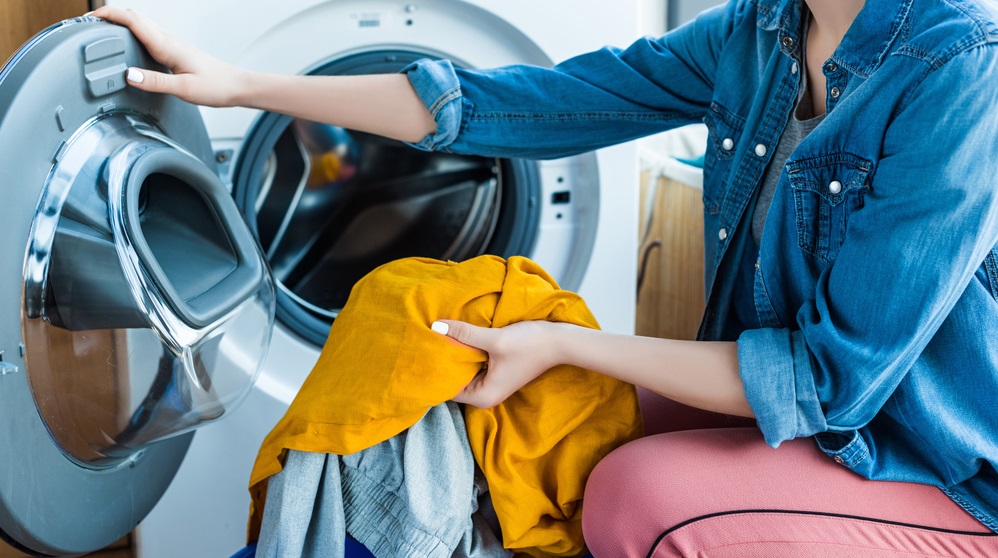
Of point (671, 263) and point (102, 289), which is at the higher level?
point (102, 289)

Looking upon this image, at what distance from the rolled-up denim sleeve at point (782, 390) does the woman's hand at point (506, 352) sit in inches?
6.9

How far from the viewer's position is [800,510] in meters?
0.78

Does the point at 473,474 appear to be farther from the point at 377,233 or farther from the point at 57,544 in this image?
the point at 377,233

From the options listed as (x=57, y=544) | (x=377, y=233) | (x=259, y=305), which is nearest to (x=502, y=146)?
(x=259, y=305)

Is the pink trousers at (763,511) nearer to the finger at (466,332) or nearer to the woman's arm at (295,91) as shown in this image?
the finger at (466,332)

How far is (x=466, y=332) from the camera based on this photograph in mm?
833

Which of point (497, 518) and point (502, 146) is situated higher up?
point (502, 146)

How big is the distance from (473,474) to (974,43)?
1.85 ft

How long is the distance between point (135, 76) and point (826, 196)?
64cm

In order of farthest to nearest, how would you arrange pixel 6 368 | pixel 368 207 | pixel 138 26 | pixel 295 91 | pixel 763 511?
pixel 368 207, pixel 295 91, pixel 138 26, pixel 763 511, pixel 6 368

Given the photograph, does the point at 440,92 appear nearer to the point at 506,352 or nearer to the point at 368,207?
the point at 506,352

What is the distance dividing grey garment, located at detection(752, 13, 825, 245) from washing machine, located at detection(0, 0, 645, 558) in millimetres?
409

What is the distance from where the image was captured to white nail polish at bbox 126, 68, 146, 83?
86 cm

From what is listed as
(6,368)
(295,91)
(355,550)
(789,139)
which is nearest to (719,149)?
(789,139)
